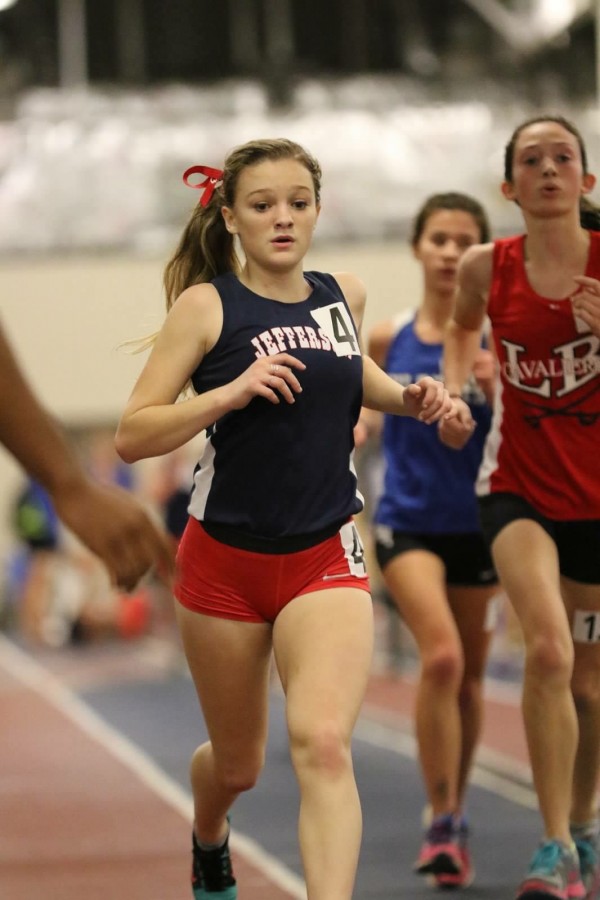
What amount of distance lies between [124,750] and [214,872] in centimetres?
466

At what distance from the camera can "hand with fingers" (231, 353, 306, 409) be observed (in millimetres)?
3863

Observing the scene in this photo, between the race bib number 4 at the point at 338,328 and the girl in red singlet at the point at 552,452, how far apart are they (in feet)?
3.06

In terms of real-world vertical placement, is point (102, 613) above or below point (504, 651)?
below

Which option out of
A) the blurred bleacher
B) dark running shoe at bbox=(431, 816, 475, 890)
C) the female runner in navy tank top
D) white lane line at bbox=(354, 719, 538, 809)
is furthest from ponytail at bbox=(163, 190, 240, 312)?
the blurred bleacher

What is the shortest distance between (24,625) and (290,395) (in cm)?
1554

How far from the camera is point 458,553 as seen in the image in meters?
6.09

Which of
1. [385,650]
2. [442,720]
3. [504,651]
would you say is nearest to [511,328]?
[442,720]

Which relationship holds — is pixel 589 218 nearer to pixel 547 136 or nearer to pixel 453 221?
pixel 547 136

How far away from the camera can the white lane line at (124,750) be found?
5.79 metres

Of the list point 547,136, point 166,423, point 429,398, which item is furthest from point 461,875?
point 547,136

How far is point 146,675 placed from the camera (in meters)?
13.9

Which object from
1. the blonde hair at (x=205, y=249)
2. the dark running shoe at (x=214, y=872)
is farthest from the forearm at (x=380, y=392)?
the dark running shoe at (x=214, y=872)

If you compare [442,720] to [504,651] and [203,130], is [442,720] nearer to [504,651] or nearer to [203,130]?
[504,651]

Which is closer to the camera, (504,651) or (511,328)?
(511,328)
